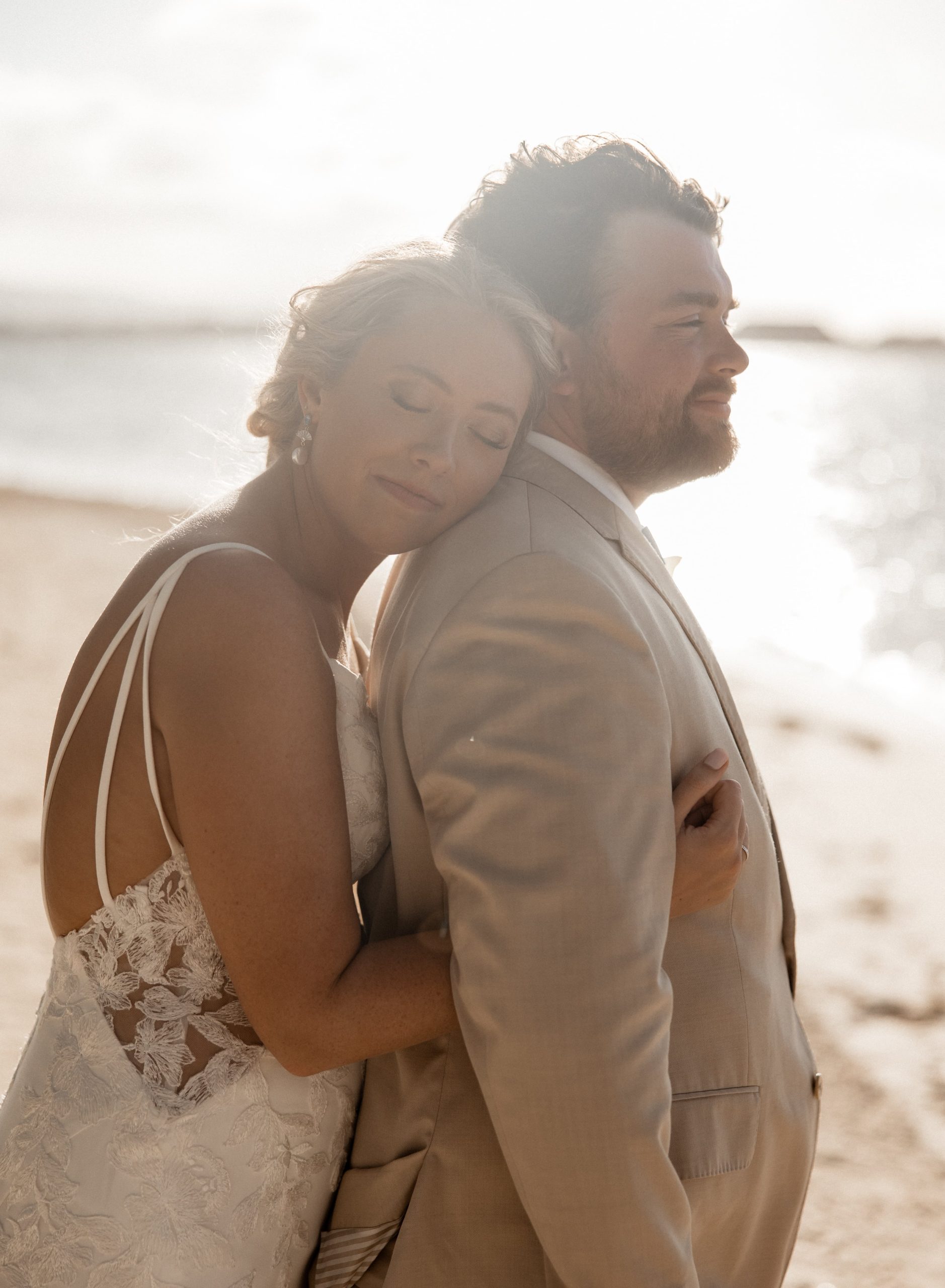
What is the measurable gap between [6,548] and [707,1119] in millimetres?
13309

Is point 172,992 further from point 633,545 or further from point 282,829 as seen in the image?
point 633,545

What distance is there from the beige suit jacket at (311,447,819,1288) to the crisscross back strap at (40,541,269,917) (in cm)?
35

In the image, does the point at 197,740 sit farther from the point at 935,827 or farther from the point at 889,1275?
the point at 935,827

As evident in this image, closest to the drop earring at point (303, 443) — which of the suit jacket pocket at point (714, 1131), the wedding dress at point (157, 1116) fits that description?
the wedding dress at point (157, 1116)

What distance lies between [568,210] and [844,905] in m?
4.82

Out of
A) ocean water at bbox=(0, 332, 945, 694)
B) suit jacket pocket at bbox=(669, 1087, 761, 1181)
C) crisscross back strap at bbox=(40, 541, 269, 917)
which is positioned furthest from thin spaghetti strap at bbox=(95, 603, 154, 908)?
suit jacket pocket at bbox=(669, 1087, 761, 1181)

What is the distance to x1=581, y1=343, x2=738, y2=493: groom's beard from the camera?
2.22m

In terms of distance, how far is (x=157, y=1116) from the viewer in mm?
1828

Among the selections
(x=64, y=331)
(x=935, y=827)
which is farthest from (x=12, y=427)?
(x=64, y=331)

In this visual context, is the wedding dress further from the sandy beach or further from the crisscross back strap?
the sandy beach

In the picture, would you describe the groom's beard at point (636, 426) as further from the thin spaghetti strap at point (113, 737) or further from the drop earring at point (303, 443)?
the thin spaghetti strap at point (113, 737)

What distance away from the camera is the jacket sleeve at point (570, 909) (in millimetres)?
1563

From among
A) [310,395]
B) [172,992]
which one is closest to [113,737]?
[172,992]

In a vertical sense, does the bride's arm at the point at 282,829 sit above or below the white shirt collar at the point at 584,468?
below
